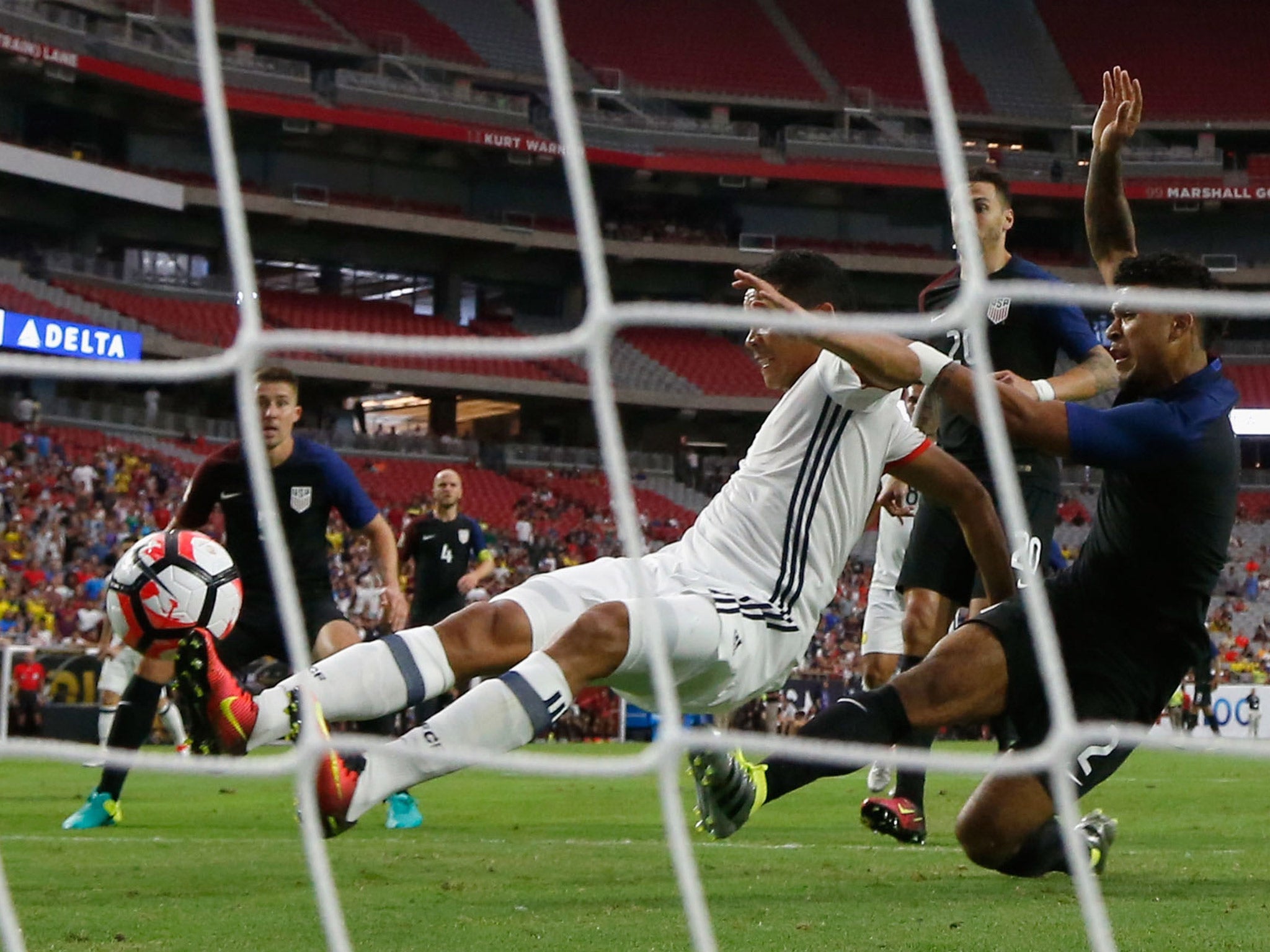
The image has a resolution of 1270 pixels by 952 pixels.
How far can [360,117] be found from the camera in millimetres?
30578

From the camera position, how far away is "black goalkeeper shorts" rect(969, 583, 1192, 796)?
3.83 meters

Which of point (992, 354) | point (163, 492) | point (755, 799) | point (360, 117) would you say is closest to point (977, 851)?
point (755, 799)

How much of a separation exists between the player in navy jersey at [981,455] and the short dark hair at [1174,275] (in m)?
1.49

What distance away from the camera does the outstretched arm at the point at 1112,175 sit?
14.9 feet

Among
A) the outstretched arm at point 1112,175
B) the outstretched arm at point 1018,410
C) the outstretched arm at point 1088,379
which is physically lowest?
the outstretched arm at point 1018,410

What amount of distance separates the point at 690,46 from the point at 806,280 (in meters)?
32.3

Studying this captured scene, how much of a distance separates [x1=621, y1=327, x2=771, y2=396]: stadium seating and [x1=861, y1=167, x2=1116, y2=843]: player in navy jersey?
2575cm

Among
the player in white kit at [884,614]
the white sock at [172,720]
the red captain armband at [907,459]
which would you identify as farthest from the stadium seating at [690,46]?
the red captain armband at [907,459]

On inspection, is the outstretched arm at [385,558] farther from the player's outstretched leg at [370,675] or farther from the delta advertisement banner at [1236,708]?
the delta advertisement banner at [1236,708]

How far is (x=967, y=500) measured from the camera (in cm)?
409

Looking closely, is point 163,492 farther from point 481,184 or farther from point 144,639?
point 144,639

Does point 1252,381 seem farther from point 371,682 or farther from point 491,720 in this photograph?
point 491,720

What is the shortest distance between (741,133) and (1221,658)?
1583 cm

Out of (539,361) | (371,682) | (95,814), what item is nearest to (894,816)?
(371,682)
